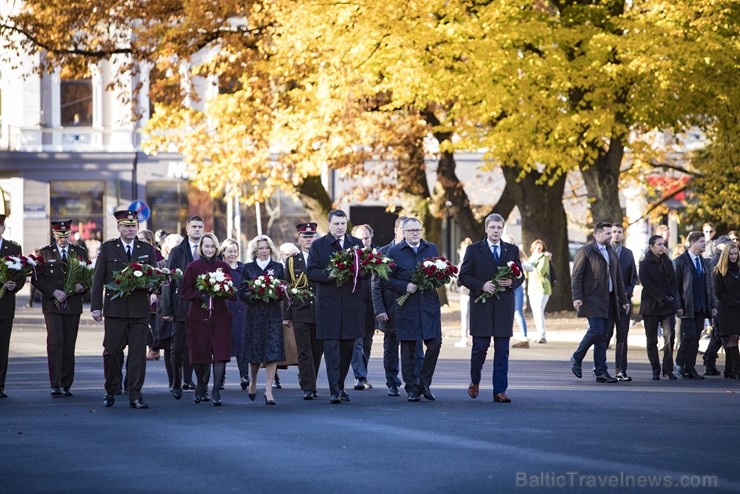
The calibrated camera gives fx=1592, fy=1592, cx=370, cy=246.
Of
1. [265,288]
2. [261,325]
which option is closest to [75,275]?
[261,325]

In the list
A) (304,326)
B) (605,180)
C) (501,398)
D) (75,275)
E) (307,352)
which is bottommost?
(501,398)

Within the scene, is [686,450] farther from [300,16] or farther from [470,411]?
[300,16]

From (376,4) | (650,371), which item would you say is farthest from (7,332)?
(376,4)

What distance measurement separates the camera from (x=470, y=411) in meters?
15.0

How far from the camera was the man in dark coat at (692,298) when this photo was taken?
20.3 metres

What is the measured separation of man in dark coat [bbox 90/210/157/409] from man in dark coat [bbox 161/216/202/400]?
0.86 meters

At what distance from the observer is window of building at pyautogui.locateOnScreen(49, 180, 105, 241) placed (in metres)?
56.7

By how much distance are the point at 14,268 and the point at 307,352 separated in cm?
341

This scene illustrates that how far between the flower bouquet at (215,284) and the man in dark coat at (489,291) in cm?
240

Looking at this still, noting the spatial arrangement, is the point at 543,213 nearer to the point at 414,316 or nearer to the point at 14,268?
the point at 414,316

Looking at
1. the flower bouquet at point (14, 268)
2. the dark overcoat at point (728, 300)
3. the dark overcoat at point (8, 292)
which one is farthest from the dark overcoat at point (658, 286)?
the dark overcoat at point (8, 292)

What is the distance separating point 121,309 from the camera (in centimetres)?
1628

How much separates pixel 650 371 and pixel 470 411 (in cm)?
694

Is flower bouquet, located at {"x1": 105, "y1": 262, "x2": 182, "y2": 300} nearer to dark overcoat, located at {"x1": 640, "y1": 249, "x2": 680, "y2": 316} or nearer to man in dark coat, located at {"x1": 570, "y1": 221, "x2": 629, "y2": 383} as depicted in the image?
man in dark coat, located at {"x1": 570, "y1": 221, "x2": 629, "y2": 383}
